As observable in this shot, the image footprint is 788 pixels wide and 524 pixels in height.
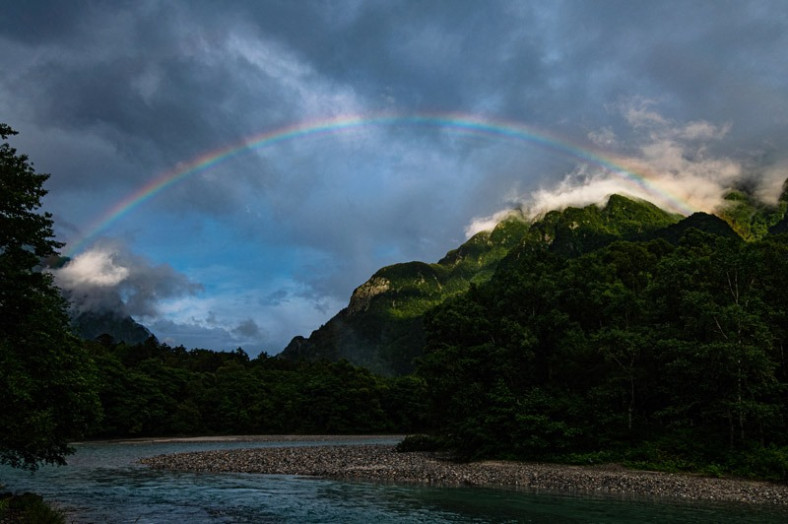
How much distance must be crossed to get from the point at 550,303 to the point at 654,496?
901 inches

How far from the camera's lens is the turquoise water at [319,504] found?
2903cm

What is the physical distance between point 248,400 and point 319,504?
332ft

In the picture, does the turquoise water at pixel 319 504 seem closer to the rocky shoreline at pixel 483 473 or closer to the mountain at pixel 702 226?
the rocky shoreline at pixel 483 473

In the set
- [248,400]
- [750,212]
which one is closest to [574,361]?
[248,400]

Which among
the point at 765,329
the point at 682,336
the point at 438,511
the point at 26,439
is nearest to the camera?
the point at 26,439

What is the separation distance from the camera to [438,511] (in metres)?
31.1

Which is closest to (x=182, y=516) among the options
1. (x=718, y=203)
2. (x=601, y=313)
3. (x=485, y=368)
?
(x=485, y=368)

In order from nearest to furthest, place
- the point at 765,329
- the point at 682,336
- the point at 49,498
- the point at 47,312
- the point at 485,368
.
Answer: the point at 47,312 → the point at 49,498 → the point at 765,329 → the point at 682,336 → the point at 485,368

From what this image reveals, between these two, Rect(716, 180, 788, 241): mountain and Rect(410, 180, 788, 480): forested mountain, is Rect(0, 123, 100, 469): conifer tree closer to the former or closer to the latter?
Rect(410, 180, 788, 480): forested mountain

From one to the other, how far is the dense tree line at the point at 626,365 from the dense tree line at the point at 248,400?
181 feet

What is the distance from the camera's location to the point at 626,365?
50469 mm

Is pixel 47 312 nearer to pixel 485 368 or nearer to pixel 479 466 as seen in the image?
pixel 479 466

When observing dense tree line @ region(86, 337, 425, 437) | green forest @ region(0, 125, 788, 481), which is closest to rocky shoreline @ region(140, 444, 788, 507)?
green forest @ region(0, 125, 788, 481)

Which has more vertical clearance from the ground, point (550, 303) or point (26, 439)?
point (550, 303)
